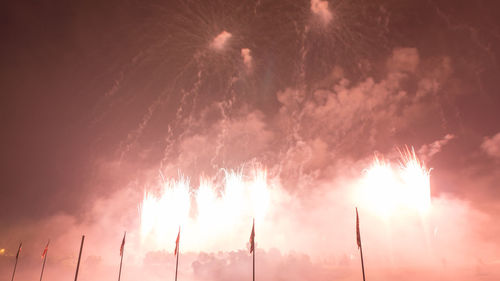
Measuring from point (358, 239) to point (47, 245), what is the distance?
62326 millimetres

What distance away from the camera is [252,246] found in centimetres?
4531

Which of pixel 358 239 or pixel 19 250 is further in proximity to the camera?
pixel 19 250

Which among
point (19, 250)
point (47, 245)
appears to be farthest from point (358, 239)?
point (19, 250)

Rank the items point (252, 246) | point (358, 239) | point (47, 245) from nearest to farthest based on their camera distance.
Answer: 1. point (358, 239)
2. point (252, 246)
3. point (47, 245)

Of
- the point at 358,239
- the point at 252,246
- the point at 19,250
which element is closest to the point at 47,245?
the point at 19,250

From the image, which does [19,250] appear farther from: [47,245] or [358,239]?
[358,239]

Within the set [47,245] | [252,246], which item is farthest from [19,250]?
[252,246]

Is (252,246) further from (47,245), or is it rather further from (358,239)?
(47,245)

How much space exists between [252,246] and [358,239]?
14.4m

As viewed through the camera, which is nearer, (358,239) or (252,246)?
(358,239)

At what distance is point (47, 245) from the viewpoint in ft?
222

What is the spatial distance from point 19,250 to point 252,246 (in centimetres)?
5455

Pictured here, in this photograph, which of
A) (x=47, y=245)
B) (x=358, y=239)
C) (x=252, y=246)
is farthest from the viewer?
(x=47, y=245)
